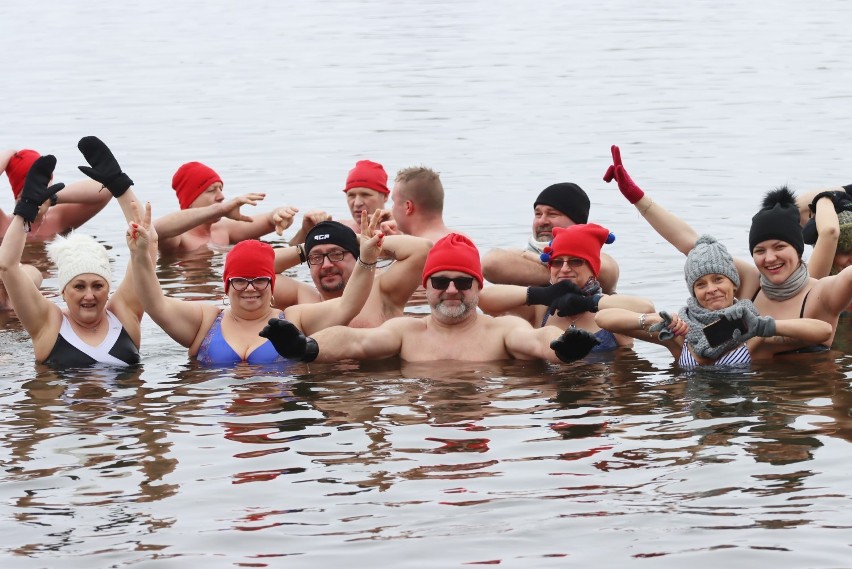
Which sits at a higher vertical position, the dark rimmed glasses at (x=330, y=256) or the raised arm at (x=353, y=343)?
the dark rimmed glasses at (x=330, y=256)

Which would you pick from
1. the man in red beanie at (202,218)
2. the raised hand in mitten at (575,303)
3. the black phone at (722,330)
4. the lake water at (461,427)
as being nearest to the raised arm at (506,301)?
the raised hand in mitten at (575,303)

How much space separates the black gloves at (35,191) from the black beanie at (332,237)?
225 cm

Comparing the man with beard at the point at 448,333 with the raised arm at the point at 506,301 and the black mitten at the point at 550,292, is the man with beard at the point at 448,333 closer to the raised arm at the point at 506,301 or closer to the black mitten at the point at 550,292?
the black mitten at the point at 550,292

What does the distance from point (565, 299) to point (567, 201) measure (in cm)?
197

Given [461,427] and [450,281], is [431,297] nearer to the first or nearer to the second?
[450,281]

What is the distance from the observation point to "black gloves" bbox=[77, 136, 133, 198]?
13.2 meters

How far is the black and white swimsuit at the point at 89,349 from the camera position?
1297cm

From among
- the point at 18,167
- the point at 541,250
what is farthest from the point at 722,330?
the point at 18,167

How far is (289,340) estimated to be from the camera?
1188 cm

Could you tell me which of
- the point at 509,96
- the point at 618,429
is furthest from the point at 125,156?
the point at 618,429

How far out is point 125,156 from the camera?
26359 millimetres

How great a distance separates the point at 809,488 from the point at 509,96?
23015 millimetres

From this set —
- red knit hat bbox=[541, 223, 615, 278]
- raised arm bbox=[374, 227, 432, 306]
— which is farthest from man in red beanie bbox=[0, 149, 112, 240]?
red knit hat bbox=[541, 223, 615, 278]

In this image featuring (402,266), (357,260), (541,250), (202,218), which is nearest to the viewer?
(357,260)
